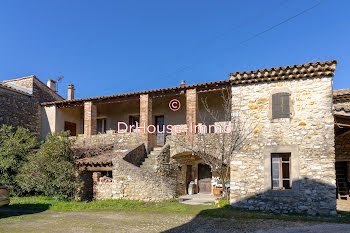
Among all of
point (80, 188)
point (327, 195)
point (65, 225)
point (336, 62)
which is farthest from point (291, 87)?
point (80, 188)

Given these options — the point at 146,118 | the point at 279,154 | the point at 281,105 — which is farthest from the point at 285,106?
the point at 146,118

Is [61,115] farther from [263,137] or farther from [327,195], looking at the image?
[327,195]

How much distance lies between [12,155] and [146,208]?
23.6 feet

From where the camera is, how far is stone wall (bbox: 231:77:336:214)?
29.9ft

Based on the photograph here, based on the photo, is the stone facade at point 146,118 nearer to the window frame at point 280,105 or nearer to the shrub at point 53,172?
the shrub at point 53,172

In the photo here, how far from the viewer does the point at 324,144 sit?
30.1ft

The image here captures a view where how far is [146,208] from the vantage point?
1006 centimetres

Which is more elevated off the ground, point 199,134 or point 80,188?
point 199,134

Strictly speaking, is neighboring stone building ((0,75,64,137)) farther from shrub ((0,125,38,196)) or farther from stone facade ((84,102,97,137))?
stone facade ((84,102,97,137))

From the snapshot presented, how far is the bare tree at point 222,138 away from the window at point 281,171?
1.23 metres

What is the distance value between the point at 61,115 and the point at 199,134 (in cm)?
968

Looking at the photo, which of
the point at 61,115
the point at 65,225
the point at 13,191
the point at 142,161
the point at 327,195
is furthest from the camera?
the point at 61,115

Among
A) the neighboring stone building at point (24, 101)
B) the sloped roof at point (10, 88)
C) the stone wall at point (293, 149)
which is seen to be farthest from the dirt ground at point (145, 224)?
the sloped roof at point (10, 88)

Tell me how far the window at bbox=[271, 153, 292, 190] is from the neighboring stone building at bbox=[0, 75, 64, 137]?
14004 millimetres
